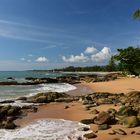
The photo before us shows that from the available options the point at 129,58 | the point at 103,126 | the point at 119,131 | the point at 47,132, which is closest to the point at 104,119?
the point at 103,126

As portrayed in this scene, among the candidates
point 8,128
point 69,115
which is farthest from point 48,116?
point 8,128

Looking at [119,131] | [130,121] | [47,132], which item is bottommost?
[47,132]

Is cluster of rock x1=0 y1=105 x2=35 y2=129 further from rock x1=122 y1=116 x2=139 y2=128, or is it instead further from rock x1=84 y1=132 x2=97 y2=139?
rock x1=122 y1=116 x2=139 y2=128

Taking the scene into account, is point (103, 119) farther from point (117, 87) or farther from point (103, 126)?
point (117, 87)

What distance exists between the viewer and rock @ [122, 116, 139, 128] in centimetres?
1630

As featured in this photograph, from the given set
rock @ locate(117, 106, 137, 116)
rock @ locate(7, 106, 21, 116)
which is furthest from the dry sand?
rock @ locate(117, 106, 137, 116)

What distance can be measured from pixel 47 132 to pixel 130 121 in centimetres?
465

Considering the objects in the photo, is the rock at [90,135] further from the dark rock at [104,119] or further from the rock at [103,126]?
the dark rock at [104,119]

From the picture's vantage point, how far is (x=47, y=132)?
16.4 metres

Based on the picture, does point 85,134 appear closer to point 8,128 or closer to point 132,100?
point 8,128

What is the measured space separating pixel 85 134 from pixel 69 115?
6.98 metres

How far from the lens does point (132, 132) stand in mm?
15211

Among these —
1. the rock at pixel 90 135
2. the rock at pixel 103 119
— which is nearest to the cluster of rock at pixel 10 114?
the rock at pixel 103 119

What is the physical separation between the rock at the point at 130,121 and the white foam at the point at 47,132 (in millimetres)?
2492
